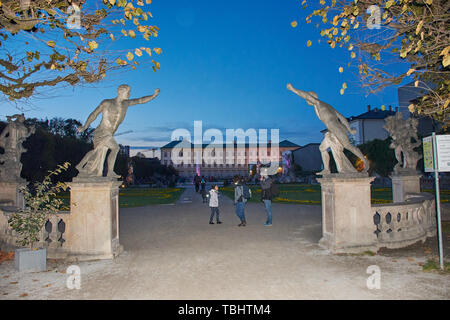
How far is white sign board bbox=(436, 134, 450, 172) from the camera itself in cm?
584

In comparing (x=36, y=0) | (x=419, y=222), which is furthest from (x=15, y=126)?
(x=419, y=222)

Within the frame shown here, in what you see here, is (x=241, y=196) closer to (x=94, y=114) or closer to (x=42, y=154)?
(x=94, y=114)

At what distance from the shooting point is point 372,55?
22.6ft

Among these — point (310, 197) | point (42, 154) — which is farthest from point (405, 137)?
point (42, 154)

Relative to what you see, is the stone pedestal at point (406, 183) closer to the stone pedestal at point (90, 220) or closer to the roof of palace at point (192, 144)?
the stone pedestal at point (90, 220)

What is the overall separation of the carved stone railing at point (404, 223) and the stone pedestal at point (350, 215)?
31cm

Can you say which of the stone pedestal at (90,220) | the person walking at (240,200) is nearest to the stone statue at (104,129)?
the stone pedestal at (90,220)

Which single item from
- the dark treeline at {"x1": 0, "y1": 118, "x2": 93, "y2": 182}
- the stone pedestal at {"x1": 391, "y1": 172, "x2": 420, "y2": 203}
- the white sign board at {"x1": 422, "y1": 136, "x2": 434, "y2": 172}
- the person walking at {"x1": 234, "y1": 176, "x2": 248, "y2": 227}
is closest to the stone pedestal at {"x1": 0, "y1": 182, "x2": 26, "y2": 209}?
the person walking at {"x1": 234, "y1": 176, "x2": 248, "y2": 227}

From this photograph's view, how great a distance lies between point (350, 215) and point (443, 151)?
2.38 meters

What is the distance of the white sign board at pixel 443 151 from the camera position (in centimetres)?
584

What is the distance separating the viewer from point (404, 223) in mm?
7902

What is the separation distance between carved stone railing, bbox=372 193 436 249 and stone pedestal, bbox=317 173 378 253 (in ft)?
1.03
